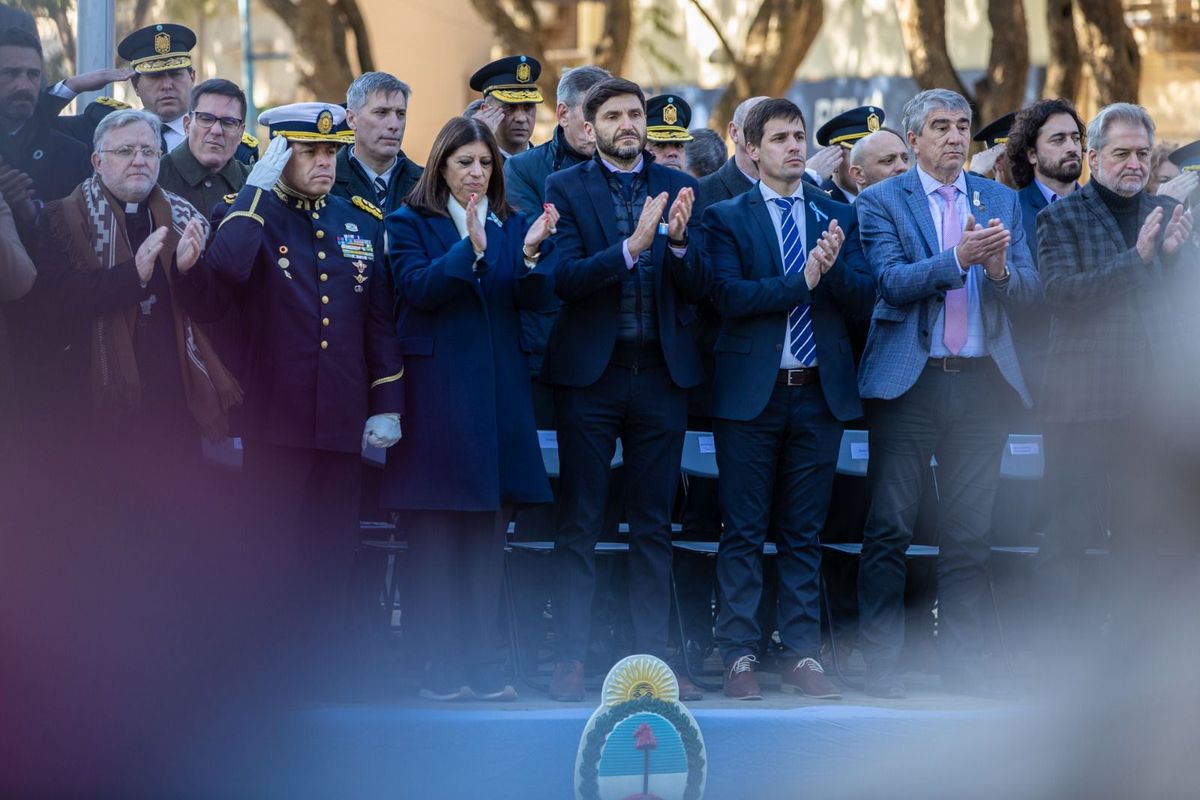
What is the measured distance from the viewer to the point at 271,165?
6801 mm

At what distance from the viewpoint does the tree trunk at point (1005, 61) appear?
15.2 m

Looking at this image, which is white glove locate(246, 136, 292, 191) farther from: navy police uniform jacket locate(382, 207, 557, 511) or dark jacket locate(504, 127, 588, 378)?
dark jacket locate(504, 127, 588, 378)

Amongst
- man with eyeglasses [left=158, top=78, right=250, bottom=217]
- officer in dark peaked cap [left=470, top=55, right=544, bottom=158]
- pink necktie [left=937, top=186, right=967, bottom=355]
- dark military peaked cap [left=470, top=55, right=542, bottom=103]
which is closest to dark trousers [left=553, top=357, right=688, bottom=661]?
pink necktie [left=937, top=186, right=967, bottom=355]

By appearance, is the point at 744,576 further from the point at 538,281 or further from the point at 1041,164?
the point at 1041,164

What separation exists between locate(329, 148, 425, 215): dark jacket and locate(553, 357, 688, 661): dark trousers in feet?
4.64

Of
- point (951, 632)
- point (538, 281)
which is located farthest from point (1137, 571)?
point (538, 281)

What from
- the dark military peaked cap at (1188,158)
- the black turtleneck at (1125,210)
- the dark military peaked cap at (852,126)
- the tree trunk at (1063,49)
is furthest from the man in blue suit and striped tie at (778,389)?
the tree trunk at (1063,49)

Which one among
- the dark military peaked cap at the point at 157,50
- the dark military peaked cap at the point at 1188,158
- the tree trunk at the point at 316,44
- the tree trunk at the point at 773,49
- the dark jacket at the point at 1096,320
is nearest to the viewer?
the dark jacket at the point at 1096,320

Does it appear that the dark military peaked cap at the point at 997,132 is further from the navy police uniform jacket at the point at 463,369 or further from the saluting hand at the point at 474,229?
the saluting hand at the point at 474,229

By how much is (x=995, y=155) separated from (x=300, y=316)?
4.19m

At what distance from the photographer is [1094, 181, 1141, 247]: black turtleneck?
767cm

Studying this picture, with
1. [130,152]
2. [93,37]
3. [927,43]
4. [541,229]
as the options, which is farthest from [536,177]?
[927,43]

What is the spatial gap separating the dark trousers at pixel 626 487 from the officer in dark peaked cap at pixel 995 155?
286cm

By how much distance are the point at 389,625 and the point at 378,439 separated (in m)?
1.28
